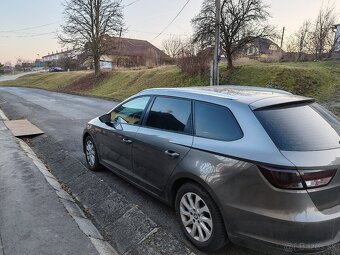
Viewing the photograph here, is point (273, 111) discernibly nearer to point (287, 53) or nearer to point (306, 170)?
point (306, 170)

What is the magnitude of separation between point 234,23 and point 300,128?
16.4 meters

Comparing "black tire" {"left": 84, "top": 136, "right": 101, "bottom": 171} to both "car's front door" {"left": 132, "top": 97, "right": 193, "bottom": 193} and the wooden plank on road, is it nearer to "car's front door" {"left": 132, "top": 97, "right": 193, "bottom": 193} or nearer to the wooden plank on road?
"car's front door" {"left": 132, "top": 97, "right": 193, "bottom": 193}

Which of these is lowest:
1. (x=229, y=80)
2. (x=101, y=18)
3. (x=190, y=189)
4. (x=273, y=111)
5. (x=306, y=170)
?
(x=229, y=80)

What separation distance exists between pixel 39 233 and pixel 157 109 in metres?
1.95

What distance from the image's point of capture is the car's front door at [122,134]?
4406 mm

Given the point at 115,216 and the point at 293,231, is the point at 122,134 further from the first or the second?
the point at 293,231

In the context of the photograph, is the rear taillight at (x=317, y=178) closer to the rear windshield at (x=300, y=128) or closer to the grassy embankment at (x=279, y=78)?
the rear windshield at (x=300, y=128)

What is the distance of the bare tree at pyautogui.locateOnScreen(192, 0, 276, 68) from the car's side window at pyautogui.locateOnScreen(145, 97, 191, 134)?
14196mm

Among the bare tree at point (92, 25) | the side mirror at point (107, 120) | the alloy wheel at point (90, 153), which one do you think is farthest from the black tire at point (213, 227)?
the bare tree at point (92, 25)

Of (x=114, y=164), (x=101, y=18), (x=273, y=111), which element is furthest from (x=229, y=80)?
(x=101, y=18)

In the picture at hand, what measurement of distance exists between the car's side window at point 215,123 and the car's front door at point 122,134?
3.73 ft

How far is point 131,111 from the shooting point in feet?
15.3

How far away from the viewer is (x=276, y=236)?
8.70 feet

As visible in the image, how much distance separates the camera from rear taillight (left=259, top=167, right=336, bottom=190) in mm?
2527
